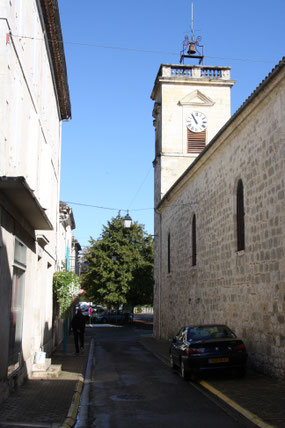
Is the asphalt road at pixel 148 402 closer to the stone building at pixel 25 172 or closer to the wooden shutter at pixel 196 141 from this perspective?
the stone building at pixel 25 172

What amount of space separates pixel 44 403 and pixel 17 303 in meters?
2.45

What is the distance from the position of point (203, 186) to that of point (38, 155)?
887 centimetres

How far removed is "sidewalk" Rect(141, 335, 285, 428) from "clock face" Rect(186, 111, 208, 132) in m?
20.6

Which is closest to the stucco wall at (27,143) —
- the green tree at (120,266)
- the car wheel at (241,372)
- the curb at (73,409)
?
the curb at (73,409)

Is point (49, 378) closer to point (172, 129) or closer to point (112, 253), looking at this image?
point (172, 129)

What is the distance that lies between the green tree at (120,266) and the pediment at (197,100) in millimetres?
19900

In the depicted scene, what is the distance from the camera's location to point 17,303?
10641 millimetres

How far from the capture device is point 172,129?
3102cm

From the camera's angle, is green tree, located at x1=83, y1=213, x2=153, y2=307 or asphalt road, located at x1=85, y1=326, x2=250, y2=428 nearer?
asphalt road, located at x1=85, y1=326, x2=250, y2=428

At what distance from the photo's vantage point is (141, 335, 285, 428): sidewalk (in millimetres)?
7797

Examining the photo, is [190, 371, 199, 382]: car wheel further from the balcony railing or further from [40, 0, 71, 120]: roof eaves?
the balcony railing

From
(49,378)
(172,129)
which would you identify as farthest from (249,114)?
(172,129)

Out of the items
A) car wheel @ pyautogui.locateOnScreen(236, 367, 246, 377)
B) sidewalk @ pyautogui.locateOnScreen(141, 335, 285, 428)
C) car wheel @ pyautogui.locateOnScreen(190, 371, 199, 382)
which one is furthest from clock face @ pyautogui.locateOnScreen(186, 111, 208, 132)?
car wheel @ pyautogui.locateOnScreen(236, 367, 246, 377)

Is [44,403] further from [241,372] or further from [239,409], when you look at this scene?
[241,372]
